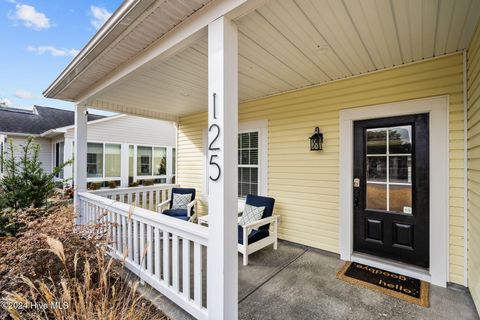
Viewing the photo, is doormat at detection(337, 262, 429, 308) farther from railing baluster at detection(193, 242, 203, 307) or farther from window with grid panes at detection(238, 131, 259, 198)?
window with grid panes at detection(238, 131, 259, 198)

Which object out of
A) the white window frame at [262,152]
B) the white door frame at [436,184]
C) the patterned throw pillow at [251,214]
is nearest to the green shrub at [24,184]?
the patterned throw pillow at [251,214]

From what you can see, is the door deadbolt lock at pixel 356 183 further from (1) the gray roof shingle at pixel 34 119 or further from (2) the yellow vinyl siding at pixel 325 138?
(1) the gray roof shingle at pixel 34 119

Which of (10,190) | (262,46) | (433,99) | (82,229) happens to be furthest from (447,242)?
(10,190)

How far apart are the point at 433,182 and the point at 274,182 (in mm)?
2246

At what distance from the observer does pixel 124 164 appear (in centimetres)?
973

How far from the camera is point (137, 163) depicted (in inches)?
402

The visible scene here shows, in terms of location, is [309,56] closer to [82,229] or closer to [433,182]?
[433,182]

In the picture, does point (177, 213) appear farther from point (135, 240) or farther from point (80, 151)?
point (80, 151)

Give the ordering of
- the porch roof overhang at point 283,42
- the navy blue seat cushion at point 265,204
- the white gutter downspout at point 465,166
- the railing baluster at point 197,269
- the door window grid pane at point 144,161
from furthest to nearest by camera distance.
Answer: the door window grid pane at point 144,161 < the navy blue seat cushion at point 265,204 < the white gutter downspout at point 465,166 < the railing baluster at point 197,269 < the porch roof overhang at point 283,42

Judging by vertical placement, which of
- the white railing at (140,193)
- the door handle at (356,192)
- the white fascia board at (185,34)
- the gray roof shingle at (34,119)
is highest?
the gray roof shingle at (34,119)

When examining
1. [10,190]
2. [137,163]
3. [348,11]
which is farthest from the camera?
[137,163]

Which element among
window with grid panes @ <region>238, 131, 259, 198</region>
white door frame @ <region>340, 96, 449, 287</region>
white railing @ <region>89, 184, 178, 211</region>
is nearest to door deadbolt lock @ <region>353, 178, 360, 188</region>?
white door frame @ <region>340, 96, 449, 287</region>

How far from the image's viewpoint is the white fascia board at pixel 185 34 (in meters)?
1.55

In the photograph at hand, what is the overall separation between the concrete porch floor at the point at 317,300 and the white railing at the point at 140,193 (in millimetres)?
2748
